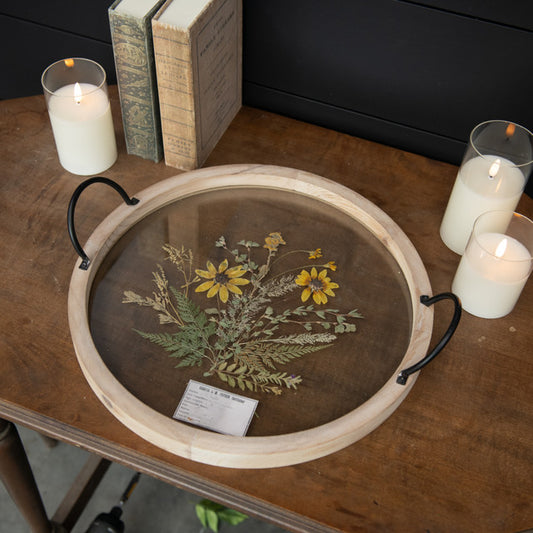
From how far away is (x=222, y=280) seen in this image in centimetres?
89

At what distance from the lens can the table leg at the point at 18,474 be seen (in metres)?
0.87

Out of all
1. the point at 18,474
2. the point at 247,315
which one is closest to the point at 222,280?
the point at 247,315

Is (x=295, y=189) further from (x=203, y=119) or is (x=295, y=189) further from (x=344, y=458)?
(x=344, y=458)

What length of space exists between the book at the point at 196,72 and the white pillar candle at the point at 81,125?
0.30 ft

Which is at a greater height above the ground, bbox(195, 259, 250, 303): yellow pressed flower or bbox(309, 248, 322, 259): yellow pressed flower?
bbox(309, 248, 322, 259): yellow pressed flower

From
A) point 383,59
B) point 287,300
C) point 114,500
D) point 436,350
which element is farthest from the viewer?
point 114,500

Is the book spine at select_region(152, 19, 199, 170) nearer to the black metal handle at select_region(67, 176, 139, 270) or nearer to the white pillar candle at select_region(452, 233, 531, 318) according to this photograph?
the black metal handle at select_region(67, 176, 139, 270)

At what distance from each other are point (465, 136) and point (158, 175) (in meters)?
0.50

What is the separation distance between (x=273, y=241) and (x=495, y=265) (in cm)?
30

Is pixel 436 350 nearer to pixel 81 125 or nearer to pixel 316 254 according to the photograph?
pixel 316 254

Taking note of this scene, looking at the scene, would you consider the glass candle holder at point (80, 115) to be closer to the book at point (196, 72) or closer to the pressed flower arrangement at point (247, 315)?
the book at point (196, 72)

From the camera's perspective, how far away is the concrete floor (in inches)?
56.0

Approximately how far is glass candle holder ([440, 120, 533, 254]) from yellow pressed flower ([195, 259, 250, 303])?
0.31m

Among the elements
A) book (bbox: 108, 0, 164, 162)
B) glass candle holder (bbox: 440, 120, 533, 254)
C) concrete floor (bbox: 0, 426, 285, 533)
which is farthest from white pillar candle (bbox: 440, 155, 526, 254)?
concrete floor (bbox: 0, 426, 285, 533)
